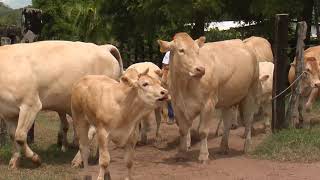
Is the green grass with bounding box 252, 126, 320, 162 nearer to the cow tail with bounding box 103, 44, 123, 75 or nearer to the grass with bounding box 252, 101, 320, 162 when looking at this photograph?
the grass with bounding box 252, 101, 320, 162

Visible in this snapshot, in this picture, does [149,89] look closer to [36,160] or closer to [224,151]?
[36,160]

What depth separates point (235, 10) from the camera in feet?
56.3

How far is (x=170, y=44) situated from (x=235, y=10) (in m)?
9.11

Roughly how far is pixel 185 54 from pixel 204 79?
49 cm

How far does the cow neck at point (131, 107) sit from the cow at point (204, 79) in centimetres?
156

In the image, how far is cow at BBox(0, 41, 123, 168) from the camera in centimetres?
823

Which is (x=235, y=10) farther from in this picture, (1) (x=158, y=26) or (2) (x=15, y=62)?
(2) (x=15, y=62)

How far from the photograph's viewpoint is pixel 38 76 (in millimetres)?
8469

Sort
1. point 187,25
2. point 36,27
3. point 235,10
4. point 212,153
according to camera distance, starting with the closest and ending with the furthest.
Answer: point 212,153 → point 36,27 → point 235,10 → point 187,25

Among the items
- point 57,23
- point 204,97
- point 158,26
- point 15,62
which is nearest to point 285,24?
point 204,97

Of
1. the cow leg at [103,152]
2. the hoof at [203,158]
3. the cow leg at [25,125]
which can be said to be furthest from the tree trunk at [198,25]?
the cow leg at [103,152]

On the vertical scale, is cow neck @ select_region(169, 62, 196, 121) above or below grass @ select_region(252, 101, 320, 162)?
above

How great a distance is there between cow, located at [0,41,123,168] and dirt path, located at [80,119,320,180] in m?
1.12

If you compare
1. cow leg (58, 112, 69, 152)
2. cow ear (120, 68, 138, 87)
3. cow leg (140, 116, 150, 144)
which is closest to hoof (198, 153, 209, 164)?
cow leg (140, 116, 150, 144)
